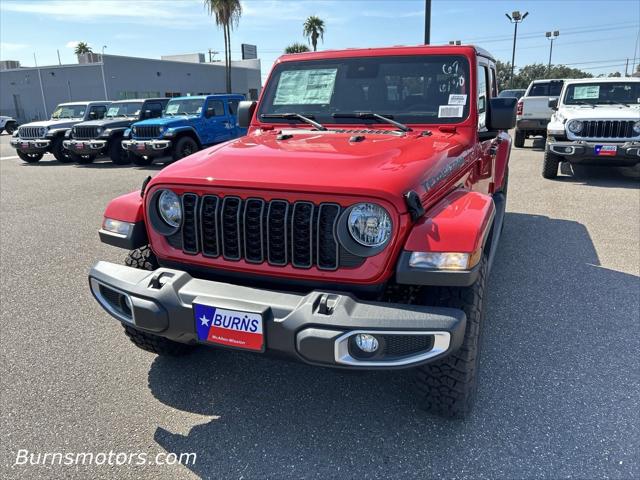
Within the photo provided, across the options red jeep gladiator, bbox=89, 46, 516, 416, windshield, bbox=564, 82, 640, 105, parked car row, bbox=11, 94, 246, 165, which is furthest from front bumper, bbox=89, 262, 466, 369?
parked car row, bbox=11, 94, 246, 165

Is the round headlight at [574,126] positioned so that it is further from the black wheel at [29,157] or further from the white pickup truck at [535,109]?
the black wheel at [29,157]

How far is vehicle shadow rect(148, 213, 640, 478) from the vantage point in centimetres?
227

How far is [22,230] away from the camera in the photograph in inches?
265

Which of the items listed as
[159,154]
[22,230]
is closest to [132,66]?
[159,154]

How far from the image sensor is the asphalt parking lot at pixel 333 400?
7.48ft

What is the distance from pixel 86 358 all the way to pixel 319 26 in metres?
48.2

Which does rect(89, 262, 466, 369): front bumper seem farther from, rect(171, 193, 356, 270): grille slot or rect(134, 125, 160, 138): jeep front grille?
rect(134, 125, 160, 138): jeep front grille

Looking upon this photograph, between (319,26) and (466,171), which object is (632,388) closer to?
(466,171)

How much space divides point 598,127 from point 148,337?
318 inches

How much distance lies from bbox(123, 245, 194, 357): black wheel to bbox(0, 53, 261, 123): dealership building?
3902 centimetres

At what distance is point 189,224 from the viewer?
8.24 ft

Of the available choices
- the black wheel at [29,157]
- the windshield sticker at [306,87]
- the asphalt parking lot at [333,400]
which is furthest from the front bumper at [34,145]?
the windshield sticker at [306,87]

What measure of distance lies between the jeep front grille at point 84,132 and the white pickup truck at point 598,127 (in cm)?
1154

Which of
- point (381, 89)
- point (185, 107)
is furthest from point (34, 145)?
point (381, 89)
